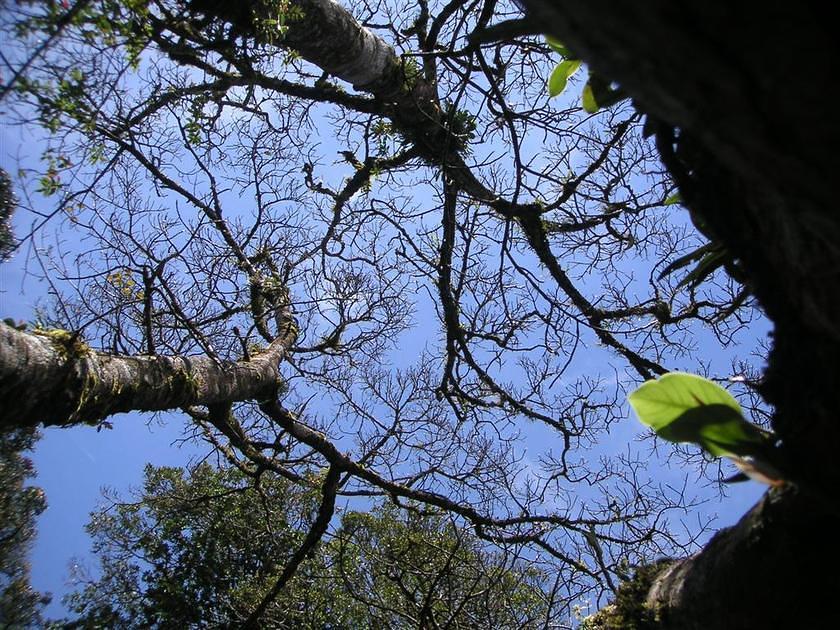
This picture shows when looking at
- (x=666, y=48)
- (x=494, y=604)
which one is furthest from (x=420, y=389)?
(x=666, y=48)

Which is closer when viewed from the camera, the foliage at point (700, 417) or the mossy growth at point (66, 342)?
the foliage at point (700, 417)

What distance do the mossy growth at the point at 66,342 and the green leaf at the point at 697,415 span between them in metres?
2.07

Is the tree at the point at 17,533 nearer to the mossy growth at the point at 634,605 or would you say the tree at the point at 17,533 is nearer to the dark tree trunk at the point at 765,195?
the mossy growth at the point at 634,605

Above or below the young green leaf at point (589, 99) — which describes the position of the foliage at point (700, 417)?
below

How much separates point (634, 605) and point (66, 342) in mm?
2162

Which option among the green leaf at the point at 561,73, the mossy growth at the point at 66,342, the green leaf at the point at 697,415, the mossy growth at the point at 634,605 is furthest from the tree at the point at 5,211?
the mossy growth at the point at 634,605

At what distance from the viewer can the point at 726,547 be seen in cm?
101

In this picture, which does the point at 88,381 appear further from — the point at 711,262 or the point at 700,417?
the point at 711,262

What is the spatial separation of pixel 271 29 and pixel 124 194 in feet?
3.23

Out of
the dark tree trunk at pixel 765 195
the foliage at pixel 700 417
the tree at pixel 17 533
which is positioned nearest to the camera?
the dark tree trunk at pixel 765 195

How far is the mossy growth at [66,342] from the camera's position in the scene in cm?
215

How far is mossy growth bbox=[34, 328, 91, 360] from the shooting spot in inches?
84.6

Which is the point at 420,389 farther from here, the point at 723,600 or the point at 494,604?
the point at 723,600

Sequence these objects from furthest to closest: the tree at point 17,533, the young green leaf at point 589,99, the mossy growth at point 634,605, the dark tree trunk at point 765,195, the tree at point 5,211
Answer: the tree at point 17,533 → the tree at point 5,211 → the young green leaf at point 589,99 → the mossy growth at point 634,605 → the dark tree trunk at point 765,195
